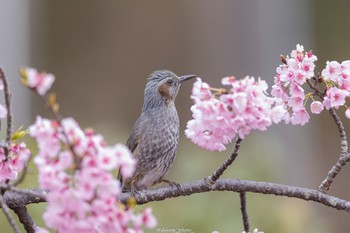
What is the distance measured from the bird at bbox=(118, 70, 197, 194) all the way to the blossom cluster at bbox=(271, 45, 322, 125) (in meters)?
0.83

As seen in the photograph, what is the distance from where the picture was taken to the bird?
12.2 feet

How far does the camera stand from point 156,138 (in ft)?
12.4

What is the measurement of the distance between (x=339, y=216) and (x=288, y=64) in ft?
20.6

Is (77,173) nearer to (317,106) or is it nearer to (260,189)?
(260,189)

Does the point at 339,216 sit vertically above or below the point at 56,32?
below

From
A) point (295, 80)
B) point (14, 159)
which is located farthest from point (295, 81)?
point (14, 159)

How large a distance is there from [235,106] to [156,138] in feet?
4.75

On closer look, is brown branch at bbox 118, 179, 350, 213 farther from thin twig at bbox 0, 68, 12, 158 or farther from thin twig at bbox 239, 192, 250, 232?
thin twig at bbox 0, 68, 12, 158

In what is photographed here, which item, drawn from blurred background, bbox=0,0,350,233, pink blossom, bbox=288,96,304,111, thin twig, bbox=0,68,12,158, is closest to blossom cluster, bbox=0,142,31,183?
thin twig, bbox=0,68,12,158

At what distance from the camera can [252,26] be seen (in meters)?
9.12

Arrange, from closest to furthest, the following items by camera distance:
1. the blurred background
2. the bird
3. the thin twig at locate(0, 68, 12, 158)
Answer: the thin twig at locate(0, 68, 12, 158) → the bird → the blurred background

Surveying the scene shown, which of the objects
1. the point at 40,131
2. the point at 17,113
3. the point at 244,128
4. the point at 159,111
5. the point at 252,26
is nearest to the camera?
the point at 40,131

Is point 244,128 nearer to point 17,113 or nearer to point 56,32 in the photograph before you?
point 17,113

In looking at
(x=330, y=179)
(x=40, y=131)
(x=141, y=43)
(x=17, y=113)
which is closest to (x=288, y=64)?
(x=330, y=179)
